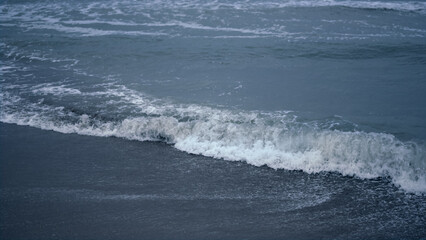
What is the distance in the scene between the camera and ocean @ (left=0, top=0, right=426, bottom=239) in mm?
7875

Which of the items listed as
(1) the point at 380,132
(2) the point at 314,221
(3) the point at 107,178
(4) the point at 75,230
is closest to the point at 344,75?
(1) the point at 380,132

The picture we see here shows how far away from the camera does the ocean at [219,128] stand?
788 centimetres

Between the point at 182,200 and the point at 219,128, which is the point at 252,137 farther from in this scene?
the point at 182,200

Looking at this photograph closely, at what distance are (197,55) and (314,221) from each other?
9991mm

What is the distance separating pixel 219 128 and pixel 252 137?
0.94 meters

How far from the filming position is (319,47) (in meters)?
16.3

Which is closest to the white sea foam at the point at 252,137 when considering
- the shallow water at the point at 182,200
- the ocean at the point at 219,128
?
the ocean at the point at 219,128

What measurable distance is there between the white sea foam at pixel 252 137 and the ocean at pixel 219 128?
0.04 meters

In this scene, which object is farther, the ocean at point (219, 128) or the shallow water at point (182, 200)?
the ocean at point (219, 128)

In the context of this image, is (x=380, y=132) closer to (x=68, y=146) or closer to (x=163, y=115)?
(x=163, y=115)

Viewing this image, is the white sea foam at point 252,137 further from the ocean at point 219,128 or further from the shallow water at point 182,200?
the shallow water at point 182,200

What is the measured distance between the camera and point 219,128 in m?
11.0

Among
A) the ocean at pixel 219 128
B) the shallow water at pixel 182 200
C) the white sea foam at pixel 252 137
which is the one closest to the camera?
the shallow water at pixel 182 200

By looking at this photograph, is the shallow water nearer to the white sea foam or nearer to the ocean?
the ocean
